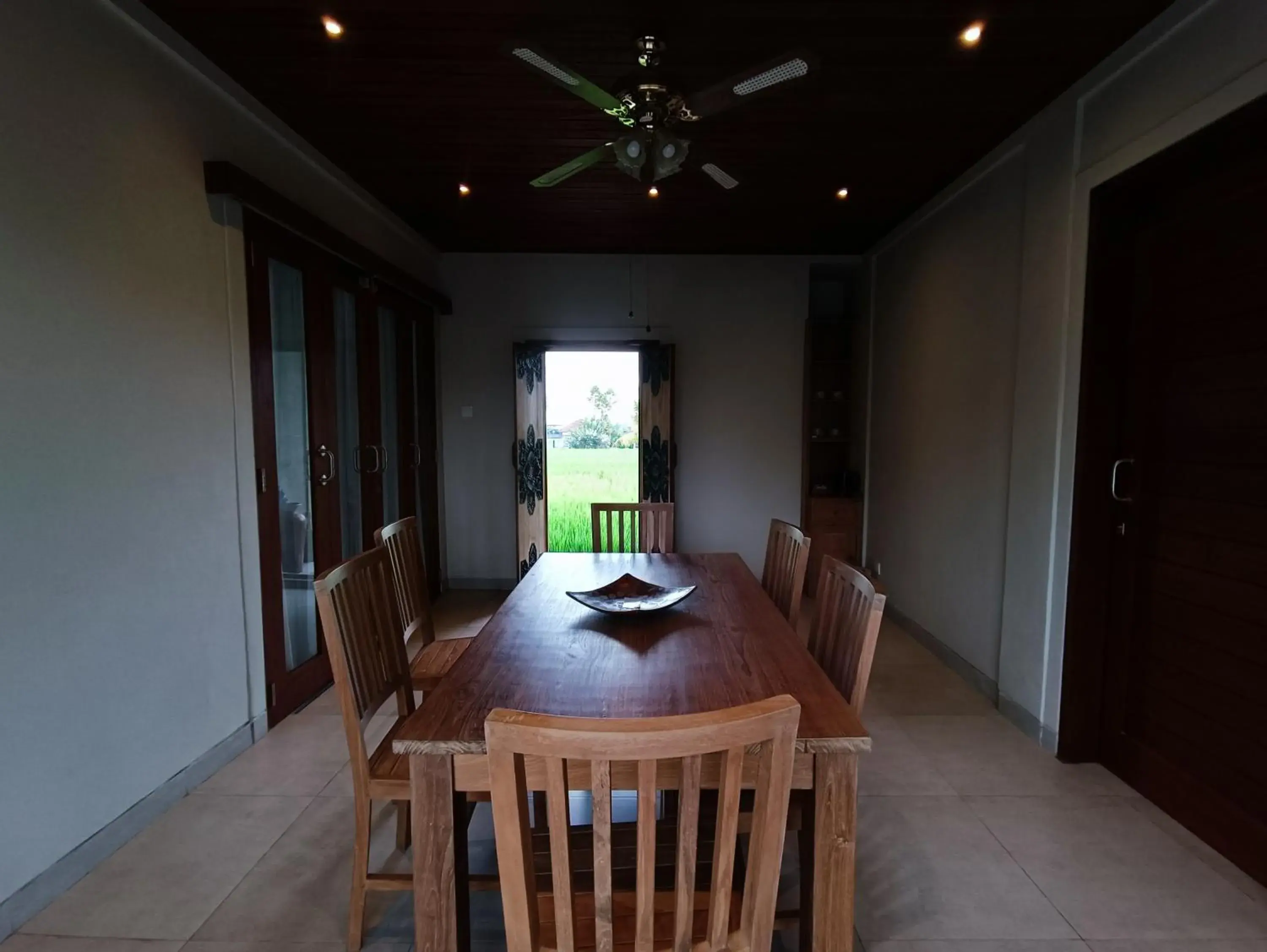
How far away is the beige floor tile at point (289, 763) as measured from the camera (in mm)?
2301

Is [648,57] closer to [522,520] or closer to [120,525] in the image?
[120,525]

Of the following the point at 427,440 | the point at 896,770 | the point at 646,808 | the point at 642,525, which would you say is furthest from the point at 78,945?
the point at 427,440

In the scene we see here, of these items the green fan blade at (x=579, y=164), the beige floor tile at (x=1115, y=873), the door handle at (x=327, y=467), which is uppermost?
the green fan blade at (x=579, y=164)

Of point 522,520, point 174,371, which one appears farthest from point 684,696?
point 522,520

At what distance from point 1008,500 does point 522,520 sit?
11.4 feet

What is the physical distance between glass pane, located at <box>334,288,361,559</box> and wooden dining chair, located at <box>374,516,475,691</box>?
1.24 metres

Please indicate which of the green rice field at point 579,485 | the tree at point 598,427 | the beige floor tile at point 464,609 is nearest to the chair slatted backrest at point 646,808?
the beige floor tile at point 464,609

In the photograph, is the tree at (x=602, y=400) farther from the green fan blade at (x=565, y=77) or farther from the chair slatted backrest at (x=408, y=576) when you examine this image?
the green fan blade at (x=565, y=77)

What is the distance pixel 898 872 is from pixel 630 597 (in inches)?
45.9

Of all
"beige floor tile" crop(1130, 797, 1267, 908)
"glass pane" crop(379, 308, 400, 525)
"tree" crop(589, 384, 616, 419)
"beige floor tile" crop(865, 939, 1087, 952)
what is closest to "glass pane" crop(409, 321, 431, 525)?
"glass pane" crop(379, 308, 400, 525)

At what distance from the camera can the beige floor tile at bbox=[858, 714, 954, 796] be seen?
2.30 metres

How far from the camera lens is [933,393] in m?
3.78

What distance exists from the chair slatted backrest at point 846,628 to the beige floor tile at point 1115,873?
0.93m

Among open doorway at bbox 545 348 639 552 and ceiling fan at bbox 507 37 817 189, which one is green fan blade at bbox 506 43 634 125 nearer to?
ceiling fan at bbox 507 37 817 189
